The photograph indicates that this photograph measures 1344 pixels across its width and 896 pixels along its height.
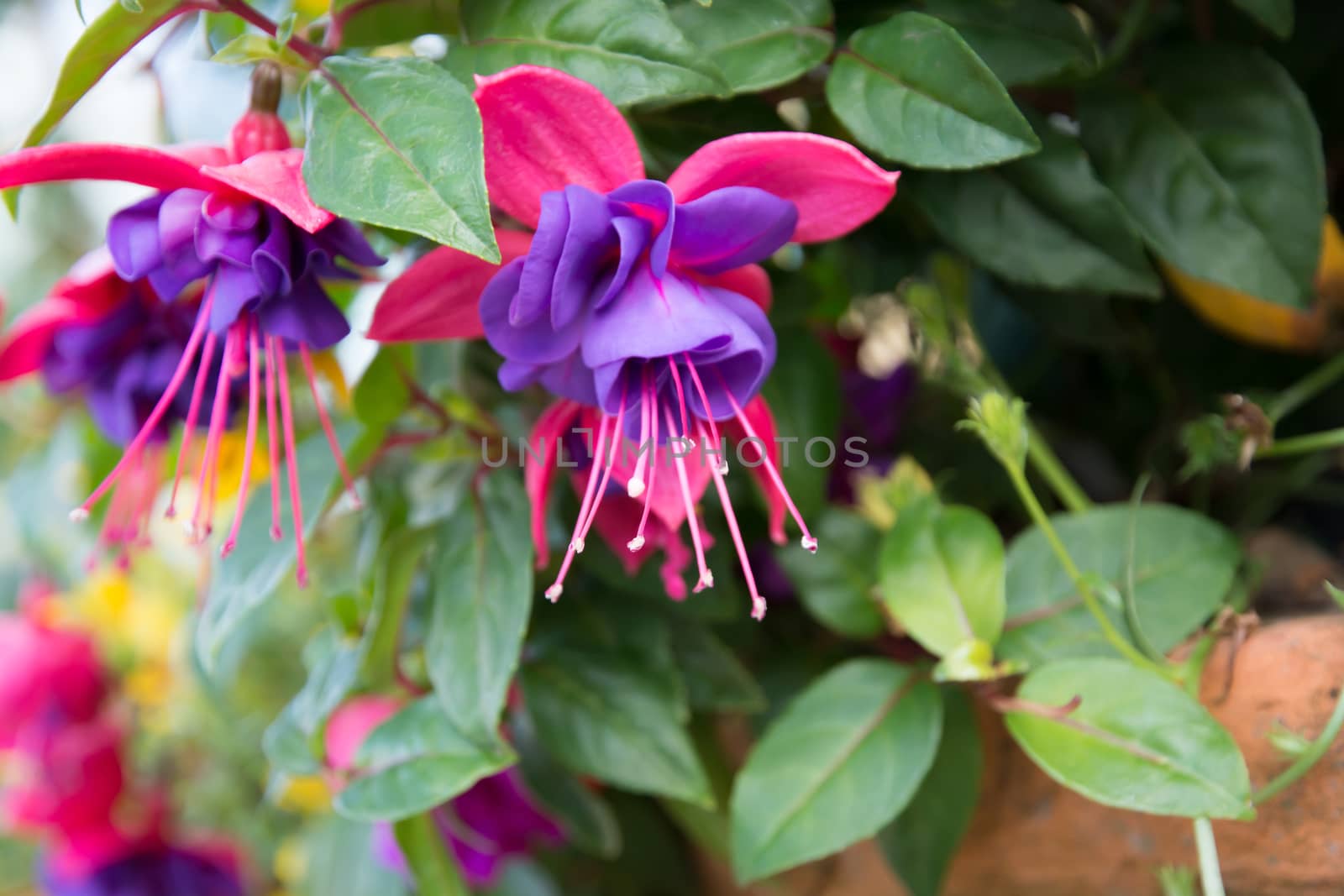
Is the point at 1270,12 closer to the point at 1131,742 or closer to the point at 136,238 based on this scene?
the point at 1131,742

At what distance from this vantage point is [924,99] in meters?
0.40

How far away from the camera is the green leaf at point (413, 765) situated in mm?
456

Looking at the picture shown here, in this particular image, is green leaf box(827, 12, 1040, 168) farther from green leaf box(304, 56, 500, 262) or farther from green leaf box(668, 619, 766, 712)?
green leaf box(668, 619, 766, 712)

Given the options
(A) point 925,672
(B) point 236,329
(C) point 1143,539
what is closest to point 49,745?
(B) point 236,329

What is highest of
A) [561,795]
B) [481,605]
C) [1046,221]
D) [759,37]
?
[759,37]

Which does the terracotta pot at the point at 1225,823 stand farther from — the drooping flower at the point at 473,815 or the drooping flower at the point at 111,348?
the drooping flower at the point at 111,348

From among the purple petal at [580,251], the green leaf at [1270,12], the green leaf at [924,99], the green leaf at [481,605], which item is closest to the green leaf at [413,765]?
the green leaf at [481,605]

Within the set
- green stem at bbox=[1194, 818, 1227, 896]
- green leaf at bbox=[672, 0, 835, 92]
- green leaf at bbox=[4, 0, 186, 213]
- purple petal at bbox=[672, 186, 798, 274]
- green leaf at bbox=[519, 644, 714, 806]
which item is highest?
green leaf at bbox=[4, 0, 186, 213]

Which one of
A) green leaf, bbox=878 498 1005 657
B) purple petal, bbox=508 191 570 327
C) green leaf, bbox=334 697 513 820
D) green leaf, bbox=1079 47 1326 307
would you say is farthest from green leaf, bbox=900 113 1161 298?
green leaf, bbox=334 697 513 820

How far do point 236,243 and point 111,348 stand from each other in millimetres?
202

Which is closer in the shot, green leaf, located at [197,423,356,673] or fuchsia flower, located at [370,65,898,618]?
fuchsia flower, located at [370,65,898,618]

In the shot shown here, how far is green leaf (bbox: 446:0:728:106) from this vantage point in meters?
0.37

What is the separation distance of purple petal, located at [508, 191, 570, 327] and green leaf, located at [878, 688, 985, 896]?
0.32 meters

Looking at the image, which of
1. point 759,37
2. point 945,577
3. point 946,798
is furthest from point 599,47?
point 946,798
